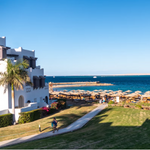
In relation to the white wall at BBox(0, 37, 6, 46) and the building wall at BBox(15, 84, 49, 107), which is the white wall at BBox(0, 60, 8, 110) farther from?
the white wall at BBox(0, 37, 6, 46)

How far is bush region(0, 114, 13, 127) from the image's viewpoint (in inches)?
728

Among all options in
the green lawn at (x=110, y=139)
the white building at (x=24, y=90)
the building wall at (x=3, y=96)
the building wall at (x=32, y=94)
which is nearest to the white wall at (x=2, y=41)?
the white building at (x=24, y=90)

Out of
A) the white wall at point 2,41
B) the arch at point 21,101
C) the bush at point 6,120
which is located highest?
the white wall at point 2,41

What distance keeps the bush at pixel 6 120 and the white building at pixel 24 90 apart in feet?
2.64

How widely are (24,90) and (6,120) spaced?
5.48 metres

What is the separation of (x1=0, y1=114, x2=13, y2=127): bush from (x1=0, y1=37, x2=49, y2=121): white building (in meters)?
0.81

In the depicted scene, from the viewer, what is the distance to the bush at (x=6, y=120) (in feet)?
60.7

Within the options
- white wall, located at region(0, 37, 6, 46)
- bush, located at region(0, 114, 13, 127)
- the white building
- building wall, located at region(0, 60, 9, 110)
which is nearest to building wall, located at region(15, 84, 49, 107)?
the white building

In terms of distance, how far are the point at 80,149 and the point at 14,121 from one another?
12.6 meters

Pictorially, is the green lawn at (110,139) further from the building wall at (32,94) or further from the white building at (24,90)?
the building wall at (32,94)

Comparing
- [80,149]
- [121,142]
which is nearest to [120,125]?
A: [121,142]

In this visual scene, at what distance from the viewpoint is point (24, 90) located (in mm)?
23500

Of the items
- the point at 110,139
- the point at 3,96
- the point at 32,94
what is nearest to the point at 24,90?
the point at 32,94

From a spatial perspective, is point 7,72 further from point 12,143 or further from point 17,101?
point 12,143
